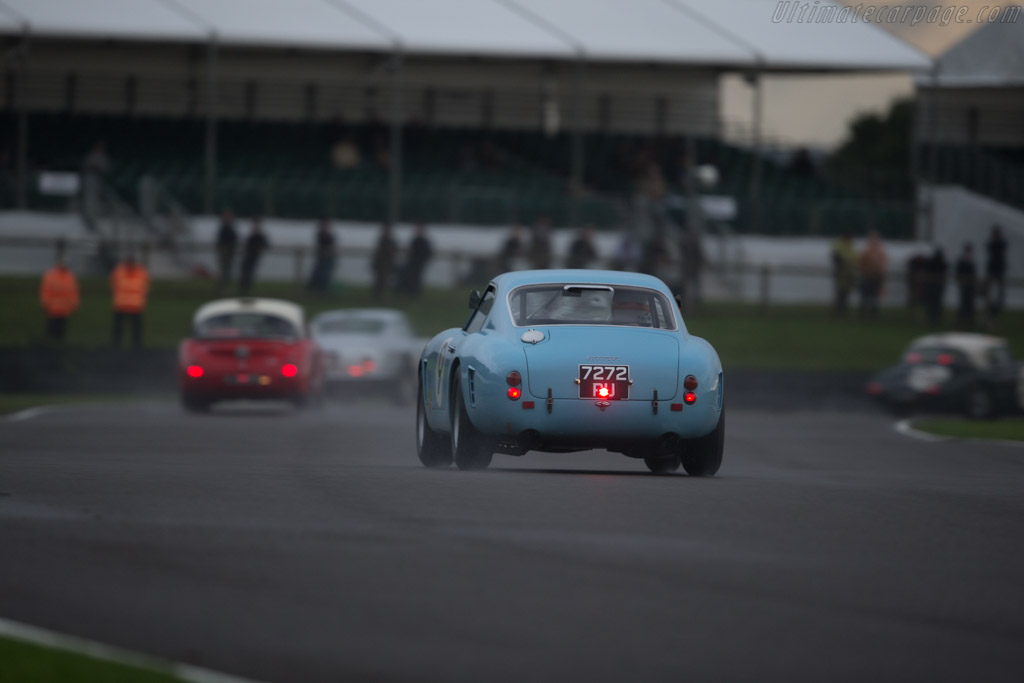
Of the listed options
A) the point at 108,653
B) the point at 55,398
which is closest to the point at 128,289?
the point at 55,398

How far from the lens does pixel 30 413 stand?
72.1 ft

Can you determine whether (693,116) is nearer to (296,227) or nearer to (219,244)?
(296,227)

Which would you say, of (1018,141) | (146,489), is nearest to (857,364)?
(1018,141)

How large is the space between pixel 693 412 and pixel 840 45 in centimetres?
3095

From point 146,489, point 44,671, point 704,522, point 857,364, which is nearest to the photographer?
point 44,671

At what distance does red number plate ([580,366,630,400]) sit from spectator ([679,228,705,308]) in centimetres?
2344

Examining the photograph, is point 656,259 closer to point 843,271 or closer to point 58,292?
point 843,271

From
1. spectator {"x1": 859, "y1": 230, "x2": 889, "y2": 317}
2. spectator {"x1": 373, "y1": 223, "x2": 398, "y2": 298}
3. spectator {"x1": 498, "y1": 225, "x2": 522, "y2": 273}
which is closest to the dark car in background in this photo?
spectator {"x1": 859, "y1": 230, "x2": 889, "y2": 317}

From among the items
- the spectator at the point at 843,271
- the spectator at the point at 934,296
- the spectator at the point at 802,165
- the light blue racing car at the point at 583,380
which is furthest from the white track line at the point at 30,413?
the spectator at the point at 802,165

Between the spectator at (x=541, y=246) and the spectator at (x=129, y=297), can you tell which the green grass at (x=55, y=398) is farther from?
the spectator at (x=541, y=246)

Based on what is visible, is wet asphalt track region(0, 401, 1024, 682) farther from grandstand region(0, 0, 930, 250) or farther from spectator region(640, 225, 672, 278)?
grandstand region(0, 0, 930, 250)

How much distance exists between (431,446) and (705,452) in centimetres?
212

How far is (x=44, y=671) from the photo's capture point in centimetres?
574

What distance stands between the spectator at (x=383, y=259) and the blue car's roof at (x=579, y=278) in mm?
22178
